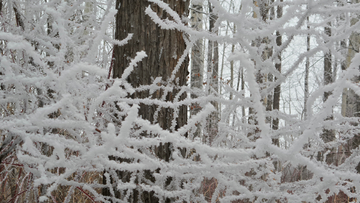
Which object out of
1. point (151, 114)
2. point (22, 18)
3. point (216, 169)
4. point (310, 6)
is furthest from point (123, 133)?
point (22, 18)

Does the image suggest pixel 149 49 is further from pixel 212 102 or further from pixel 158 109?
pixel 212 102

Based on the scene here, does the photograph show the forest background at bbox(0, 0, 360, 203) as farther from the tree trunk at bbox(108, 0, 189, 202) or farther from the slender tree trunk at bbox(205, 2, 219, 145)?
the slender tree trunk at bbox(205, 2, 219, 145)

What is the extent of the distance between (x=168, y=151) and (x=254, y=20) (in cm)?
98

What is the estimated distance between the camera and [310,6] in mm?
994

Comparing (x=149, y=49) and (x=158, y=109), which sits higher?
(x=149, y=49)

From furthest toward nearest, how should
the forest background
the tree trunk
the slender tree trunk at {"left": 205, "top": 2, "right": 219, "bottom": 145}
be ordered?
1. the tree trunk
2. the slender tree trunk at {"left": 205, "top": 2, "right": 219, "bottom": 145}
3. the forest background

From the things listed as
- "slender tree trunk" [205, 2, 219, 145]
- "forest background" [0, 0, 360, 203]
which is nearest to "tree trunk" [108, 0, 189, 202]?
"forest background" [0, 0, 360, 203]

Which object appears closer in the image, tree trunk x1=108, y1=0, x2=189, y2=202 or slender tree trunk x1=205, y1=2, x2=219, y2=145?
slender tree trunk x1=205, y1=2, x2=219, y2=145

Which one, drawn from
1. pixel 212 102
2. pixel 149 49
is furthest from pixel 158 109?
pixel 212 102

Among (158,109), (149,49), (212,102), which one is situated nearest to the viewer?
(158,109)

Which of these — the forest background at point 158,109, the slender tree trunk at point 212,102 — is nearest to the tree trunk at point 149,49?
the forest background at point 158,109

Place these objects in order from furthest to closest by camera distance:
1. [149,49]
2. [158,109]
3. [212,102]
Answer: [212,102] < [149,49] < [158,109]

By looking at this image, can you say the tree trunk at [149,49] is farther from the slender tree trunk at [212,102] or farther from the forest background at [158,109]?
the slender tree trunk at [212,102]

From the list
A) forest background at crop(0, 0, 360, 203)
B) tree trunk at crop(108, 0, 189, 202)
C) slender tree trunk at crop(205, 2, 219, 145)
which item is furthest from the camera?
tree trunk at crop(108, 0, 189, 202)
